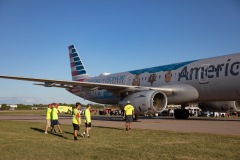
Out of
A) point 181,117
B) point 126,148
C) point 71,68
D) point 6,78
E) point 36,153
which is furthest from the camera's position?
point 71,68

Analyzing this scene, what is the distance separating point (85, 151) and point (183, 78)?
629 inches

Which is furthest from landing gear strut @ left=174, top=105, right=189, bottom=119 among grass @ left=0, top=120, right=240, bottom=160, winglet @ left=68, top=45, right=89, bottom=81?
grass @ left=0, top=120, right=240, bottom=160

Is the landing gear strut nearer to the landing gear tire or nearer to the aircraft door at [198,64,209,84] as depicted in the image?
the landing gear tire

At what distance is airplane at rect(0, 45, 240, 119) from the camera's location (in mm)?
20500

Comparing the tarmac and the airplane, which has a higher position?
the airplane

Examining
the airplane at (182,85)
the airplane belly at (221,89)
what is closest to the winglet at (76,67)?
the airplane at (182,85)

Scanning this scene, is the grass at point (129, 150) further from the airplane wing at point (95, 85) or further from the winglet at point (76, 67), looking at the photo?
the winglet at point (76, 67)

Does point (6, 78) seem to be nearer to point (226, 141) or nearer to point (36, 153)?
point (36, 153)

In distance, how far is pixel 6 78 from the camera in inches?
891

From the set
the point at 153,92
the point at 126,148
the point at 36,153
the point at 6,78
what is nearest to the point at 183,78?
the point at 153,92

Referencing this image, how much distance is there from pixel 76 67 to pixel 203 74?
20.1m

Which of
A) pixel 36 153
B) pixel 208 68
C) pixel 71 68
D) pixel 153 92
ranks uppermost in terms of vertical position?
pixel 71 68

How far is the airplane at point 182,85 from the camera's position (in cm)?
2050

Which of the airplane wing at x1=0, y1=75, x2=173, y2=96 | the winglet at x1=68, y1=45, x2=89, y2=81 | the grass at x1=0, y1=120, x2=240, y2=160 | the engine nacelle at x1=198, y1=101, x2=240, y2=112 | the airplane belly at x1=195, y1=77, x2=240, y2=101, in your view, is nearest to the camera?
the grass at x1=0, y1=120, x2=240, y2=160
